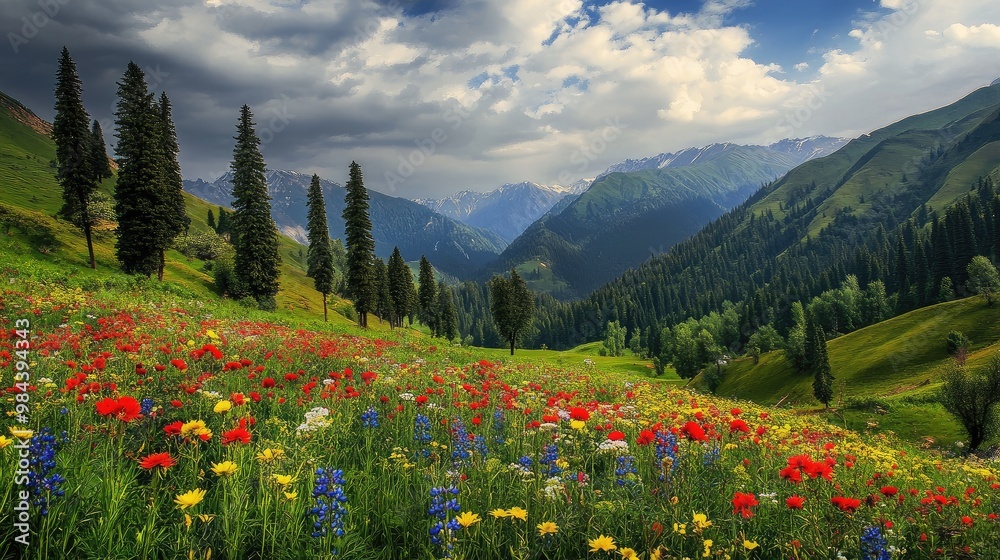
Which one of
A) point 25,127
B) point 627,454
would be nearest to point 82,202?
point 627,454

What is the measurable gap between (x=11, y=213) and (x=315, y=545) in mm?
59278

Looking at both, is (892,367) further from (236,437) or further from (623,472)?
(236,437)

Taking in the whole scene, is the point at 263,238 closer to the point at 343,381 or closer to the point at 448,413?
the point at 343,381

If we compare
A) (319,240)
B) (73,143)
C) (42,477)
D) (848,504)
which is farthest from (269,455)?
(319,240)

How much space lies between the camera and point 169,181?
4797cm

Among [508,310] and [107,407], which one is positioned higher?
[107,407]

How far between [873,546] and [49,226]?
6288 centimetres

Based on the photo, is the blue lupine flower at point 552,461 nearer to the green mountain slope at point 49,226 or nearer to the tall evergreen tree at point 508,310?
the green mountain slope at point 49,226

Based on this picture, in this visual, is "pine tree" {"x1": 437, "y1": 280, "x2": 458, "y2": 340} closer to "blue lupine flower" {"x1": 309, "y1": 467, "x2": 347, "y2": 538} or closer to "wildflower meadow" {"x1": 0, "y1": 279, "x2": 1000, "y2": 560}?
"wildflower meadow" {"x1": 0, "y1": 279, "x2": 1000, "y2": 560}

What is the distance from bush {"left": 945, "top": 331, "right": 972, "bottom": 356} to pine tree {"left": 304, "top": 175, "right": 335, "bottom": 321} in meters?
88.1

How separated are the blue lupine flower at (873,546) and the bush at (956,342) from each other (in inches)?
3393

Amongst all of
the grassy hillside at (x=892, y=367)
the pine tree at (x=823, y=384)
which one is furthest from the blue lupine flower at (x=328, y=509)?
the pine tree at (x=823, y=384)

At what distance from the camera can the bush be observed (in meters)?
63.9

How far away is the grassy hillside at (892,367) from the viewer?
44.5 m
